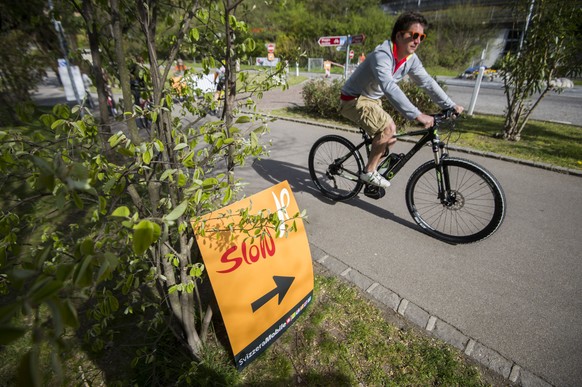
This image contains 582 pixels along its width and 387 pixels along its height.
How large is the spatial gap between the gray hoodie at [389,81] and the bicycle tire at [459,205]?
2.22 feet

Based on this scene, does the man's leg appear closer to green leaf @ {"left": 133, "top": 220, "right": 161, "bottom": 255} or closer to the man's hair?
the man's hair

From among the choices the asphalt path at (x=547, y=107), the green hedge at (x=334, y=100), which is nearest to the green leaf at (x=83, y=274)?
the green hedge at (x=334, y=100)

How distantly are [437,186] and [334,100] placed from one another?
550cm

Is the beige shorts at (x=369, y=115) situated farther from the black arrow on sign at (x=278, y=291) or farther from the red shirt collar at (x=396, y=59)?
the black arrow on sign at (x=278, y=291)

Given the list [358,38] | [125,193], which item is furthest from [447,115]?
[358,38]

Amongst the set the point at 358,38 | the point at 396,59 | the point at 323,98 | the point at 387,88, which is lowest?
the point at 323,98

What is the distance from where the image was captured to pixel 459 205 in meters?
3.18

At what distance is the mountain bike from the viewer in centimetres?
299

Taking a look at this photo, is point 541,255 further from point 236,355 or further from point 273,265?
point 236,355

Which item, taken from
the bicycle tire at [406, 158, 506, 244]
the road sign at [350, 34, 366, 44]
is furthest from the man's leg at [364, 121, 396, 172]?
the road sign at [350, 34, 366, 44]

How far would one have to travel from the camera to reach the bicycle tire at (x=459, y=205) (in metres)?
2.89

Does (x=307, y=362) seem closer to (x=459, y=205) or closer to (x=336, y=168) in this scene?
(x=459, y=205)

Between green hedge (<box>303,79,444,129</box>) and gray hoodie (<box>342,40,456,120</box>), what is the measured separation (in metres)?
4.30

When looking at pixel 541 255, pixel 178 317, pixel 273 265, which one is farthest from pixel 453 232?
pixel 178 317
